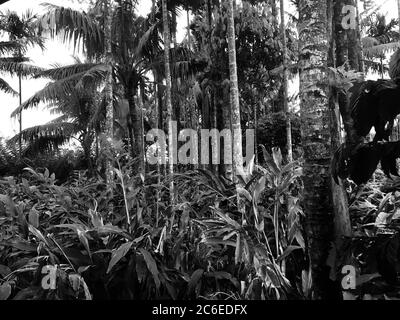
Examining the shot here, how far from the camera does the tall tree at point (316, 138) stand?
86.0 inches

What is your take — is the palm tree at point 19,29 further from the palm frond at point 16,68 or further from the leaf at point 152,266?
the leaf at point 152,266

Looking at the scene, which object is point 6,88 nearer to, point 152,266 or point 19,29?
point 19,29

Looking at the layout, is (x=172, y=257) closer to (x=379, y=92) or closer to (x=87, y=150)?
(x=379, y=92)

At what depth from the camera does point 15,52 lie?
14.5 metres

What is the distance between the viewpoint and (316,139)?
2383 mm

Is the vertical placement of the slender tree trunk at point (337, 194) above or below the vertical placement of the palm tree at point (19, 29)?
below

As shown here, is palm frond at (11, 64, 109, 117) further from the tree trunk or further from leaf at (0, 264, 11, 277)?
the tree trunk

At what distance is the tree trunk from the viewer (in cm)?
218

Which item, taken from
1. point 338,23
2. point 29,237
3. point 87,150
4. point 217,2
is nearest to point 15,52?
point 87,150

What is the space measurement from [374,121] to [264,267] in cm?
142

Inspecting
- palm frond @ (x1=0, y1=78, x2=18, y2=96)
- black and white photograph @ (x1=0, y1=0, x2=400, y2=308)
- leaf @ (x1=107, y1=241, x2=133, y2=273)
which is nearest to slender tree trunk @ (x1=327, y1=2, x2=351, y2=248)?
black and white photograph @ (x1=0, y1=0, x2=400, y2=308)

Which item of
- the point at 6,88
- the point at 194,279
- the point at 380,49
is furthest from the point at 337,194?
the point at 6,88

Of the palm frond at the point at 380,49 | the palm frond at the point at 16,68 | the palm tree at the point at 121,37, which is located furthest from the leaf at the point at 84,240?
the palm frond at the point at 380,49

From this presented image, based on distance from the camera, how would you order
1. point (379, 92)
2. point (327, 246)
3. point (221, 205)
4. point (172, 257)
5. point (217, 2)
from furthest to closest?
point (217, 2) → point (221, 205) → point (172, 257) → point (327, 246) → point (379, 92)
